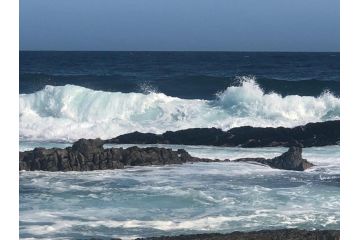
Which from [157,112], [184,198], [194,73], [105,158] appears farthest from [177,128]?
[194,73]

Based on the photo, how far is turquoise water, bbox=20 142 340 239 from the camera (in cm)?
850

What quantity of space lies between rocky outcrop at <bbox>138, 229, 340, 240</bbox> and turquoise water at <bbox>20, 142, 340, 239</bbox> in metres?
0.30

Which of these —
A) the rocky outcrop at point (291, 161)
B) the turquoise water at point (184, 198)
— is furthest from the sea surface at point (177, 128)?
the rocky outcrop at point (291, 161)

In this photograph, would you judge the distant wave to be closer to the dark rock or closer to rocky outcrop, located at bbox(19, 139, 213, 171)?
rocky outcrop, located at bbox(19, 139, 213, 171)

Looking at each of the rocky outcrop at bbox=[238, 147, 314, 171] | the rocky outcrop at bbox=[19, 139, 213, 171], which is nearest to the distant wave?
the rocky outcrop at bbox=[19, 139, 213, 171]

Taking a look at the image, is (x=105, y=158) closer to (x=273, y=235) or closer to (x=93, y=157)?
(x=93, y=157)

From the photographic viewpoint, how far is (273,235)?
7949 mm

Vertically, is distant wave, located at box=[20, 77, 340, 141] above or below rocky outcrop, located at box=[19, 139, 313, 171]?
above

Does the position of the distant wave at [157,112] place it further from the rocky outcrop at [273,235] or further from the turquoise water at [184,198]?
the rocky outcrop at [273,235]

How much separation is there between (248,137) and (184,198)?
7.04ft

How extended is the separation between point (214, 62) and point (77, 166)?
3776 millimetres
